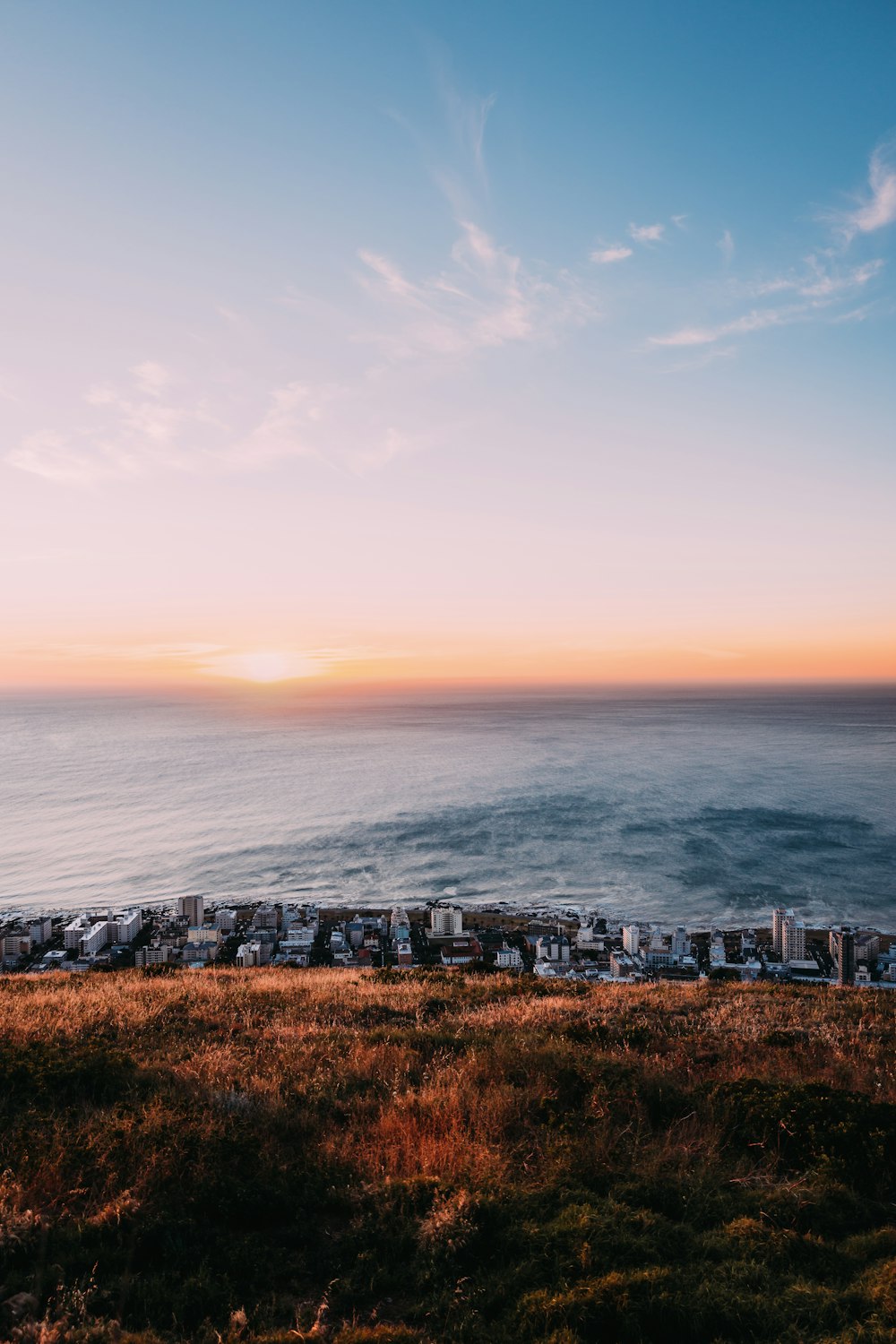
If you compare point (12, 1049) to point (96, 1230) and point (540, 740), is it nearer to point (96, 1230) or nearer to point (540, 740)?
point (96, 1230)

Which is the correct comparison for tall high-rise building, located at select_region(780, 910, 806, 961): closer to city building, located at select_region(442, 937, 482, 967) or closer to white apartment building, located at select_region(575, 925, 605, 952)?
white apartment building, located at select_region(575, 925, 605, 952)

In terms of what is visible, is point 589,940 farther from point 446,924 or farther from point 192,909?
point 192,909

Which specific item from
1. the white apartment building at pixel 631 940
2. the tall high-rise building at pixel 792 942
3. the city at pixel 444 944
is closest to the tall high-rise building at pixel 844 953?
the city at pixel 444 944

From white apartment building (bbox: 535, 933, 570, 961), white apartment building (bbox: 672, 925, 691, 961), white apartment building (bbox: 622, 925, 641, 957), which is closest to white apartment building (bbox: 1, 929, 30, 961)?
white apartment building (bbox: 535, 933, 570, 961)

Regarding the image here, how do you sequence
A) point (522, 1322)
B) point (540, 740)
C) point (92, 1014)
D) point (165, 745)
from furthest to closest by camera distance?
1. point (540, 740)
2. point (165, 745)
3. point (92, 1014)
4. point (522, 1322)

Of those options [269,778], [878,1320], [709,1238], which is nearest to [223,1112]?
[709,1238]

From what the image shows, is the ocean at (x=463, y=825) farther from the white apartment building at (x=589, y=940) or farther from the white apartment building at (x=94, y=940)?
the white apartment building at (x=94, y=940)

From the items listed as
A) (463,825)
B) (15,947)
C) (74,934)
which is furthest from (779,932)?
(15,947)
